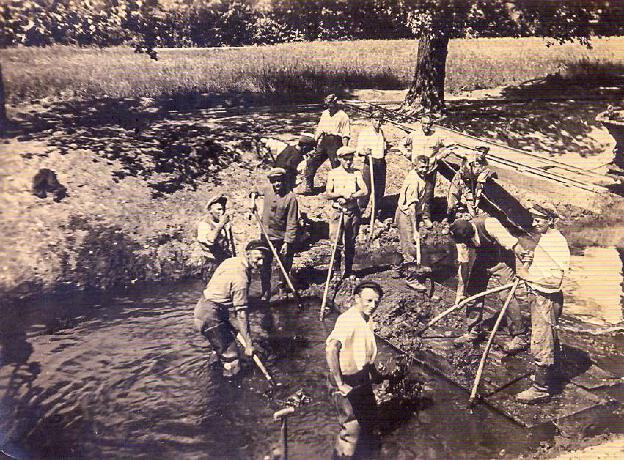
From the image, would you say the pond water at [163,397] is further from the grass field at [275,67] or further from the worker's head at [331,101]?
the worker's head at [331,101]

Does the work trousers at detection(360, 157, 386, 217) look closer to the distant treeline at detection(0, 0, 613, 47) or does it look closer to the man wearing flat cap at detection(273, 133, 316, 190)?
the man wearing flat cap at detection(273, 133, 316, 190)

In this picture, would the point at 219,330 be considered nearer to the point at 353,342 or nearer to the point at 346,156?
the point at 353,342

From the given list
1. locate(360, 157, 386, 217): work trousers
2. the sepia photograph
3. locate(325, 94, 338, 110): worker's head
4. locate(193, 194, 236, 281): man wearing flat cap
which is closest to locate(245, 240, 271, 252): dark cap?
the sepia photograph

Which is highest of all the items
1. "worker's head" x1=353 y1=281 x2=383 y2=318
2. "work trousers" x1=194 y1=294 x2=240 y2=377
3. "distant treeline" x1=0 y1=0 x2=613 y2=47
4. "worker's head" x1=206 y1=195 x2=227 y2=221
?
"distant treeline" x1=0 y1=0 x2=613 y2=47

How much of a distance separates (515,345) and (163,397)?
406 cm

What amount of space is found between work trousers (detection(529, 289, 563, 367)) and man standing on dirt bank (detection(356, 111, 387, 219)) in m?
3.12

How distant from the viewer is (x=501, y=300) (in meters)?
6.30

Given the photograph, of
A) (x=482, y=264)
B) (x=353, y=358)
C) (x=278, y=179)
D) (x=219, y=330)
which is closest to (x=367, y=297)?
(x=353, y=358)

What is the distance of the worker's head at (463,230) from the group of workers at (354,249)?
1cm

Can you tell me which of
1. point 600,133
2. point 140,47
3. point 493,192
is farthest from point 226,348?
point 600,133

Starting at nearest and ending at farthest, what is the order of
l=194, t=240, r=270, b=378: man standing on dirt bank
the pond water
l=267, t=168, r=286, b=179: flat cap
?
the pond water < l=194, t=240, r=270, b=378: man standing on dirt bank < l=267, t=168, r=286, b=179: flat cap

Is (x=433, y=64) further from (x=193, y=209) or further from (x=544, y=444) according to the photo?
(x=544, y=444)

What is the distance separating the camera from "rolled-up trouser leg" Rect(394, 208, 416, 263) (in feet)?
23.1

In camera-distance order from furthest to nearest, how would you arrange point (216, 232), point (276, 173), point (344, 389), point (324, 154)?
point (324, 154) → point (276, 173) → point (216, 232) → point (344, 389)
